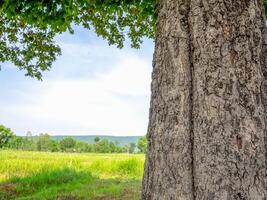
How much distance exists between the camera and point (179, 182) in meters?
3.64

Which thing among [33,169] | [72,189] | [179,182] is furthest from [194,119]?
[33,169]

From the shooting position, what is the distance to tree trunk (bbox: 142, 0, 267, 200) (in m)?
3.55

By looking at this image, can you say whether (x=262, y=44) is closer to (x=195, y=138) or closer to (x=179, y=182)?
(x=195, y=138)

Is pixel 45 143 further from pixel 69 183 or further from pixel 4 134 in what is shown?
pixel 69 183

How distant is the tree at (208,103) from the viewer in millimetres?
3549

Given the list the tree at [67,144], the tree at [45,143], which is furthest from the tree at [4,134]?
the tree at [67,144]

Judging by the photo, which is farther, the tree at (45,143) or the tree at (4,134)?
the tree at (45,143)

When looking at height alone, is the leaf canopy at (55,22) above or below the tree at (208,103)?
above

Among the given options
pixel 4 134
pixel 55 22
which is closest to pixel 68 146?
pixel 4 134

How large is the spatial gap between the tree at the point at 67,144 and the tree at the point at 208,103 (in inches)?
3865

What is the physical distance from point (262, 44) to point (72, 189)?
10.6m

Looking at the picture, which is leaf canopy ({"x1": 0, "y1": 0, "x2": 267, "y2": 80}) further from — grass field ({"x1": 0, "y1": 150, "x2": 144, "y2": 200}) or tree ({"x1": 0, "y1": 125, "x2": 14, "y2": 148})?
tree ({"x1": 0, "y1": 125, "x2": 14, "y2": 148})

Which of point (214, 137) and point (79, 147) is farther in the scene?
point (79, 147)

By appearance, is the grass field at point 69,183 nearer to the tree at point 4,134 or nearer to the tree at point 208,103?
the tree at point 208,103
